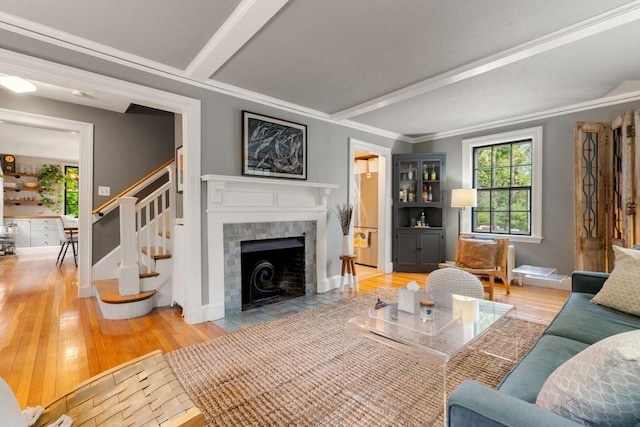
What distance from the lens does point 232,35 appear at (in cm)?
218

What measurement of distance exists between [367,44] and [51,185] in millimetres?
9532

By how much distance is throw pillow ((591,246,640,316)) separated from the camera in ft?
5.96

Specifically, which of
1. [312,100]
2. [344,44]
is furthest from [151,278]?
[344,44]

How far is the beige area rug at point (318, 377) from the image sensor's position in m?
1.62

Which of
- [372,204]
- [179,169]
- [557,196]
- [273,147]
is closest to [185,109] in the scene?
[179,169]

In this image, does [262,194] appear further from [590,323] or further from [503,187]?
[503,187]

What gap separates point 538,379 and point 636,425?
0.45 m

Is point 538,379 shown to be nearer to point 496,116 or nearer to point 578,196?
point 578,196

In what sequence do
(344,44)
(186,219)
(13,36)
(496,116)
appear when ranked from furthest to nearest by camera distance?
(496,116)
(186,219)
(344,44)
(13,36)

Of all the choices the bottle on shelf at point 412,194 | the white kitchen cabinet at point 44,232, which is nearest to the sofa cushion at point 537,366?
the bottle on shelf at point 412,194

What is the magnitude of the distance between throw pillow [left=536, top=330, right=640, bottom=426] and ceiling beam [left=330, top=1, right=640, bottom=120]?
234 cm

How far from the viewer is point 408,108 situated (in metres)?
3.97

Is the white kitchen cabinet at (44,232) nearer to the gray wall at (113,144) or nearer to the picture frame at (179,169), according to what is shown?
the gray wall at (113,144)

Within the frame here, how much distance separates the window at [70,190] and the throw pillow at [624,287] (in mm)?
10825
